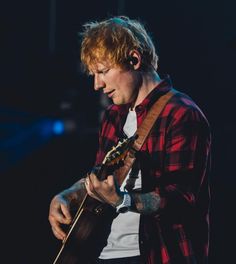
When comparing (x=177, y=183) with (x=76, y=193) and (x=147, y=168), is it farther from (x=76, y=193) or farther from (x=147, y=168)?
(x=76, y=193)

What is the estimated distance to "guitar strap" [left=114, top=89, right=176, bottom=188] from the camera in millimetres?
2064

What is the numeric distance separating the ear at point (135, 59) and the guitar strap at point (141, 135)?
0.21 meters

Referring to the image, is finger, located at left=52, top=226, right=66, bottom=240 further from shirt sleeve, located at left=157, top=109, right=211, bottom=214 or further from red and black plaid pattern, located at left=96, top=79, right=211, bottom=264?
shirt sleeve, located at left=157, top=109, right=211, bottom=214

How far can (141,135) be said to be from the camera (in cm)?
210

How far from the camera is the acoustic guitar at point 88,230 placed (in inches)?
84.5

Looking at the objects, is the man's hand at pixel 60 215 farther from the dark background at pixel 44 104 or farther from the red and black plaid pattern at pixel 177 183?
the dark background at pixel 44 104

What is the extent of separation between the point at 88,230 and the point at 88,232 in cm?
1

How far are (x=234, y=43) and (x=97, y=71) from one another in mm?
1518

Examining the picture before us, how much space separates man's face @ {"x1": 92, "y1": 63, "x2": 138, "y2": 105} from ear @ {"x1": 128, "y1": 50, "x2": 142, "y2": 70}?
0.04m

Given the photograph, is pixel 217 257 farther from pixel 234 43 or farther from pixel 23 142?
pixel 23 142

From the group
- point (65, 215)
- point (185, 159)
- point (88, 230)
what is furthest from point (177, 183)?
point (65, 215)

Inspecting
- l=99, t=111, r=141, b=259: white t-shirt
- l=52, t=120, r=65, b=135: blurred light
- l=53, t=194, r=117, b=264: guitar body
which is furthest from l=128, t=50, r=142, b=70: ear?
l=52, t=120, r=65, b=135: blurred light

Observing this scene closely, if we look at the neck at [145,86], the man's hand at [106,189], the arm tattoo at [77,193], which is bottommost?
the arm tattoo at [77,193]

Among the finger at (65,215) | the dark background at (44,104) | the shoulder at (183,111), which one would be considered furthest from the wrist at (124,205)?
the dark background at (44,104)
